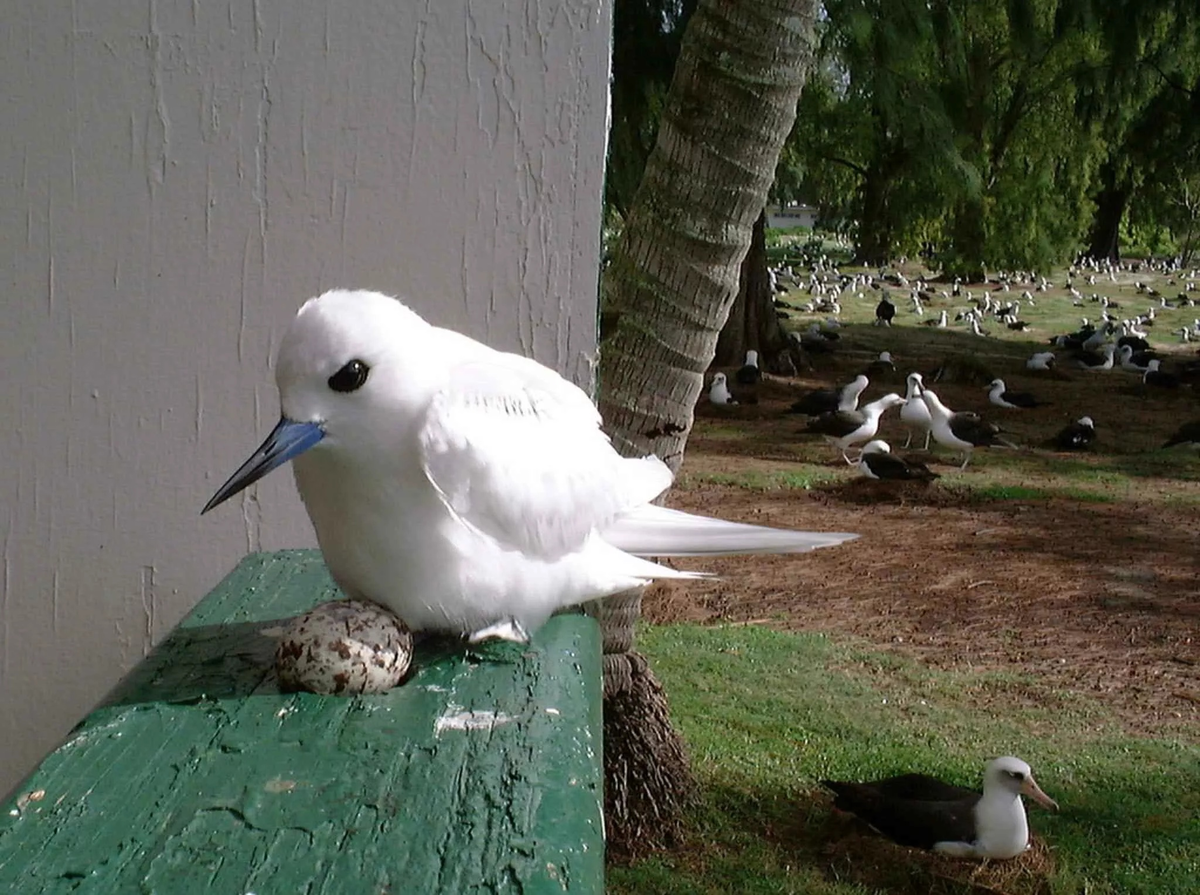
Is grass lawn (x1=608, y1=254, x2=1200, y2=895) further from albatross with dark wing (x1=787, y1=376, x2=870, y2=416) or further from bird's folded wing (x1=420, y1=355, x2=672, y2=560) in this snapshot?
bird's folded wing (x1=420, y1=355, x2=672, y2=560)

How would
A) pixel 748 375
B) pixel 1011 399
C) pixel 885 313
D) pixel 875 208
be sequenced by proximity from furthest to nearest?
pixel 885 313, pixel 875 208, pixel 1011 399, pixel 748 375

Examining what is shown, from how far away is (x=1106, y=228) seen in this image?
108 feet

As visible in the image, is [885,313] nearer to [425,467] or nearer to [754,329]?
[754,329]

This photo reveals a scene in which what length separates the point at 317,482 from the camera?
201 centimetres

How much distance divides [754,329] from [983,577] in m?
8.19

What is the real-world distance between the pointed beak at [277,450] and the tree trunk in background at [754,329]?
540 inches

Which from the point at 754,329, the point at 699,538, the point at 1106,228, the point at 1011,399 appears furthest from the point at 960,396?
the point at 1106,228

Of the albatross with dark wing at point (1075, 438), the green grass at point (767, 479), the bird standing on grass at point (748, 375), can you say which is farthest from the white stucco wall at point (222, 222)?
the bird standing on grass at point (748, 375)

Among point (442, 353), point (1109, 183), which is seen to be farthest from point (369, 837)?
point (1109, 183)

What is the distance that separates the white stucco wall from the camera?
262cm

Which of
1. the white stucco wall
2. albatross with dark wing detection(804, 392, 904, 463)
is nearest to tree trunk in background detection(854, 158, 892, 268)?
albatross with dark wing detection(804, 392, 904, 463)

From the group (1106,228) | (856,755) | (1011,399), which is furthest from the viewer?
(1106,228)

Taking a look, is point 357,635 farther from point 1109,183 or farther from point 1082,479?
point 1109,183

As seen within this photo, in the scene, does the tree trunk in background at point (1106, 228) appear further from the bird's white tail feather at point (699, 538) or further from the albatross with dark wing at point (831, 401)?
the bird's white tail feather at point (699, 538)
